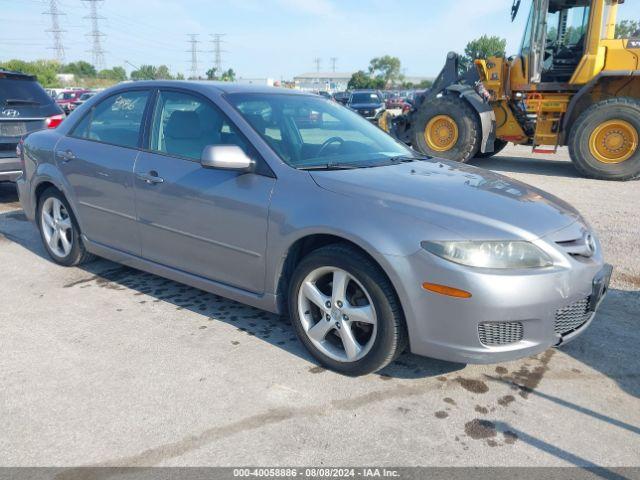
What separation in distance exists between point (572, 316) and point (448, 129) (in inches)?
324

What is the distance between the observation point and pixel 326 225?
9.64 feet

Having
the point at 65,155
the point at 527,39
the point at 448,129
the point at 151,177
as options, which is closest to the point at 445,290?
the point at 151,177

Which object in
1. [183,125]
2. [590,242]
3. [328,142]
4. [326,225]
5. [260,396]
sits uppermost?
[183,125]

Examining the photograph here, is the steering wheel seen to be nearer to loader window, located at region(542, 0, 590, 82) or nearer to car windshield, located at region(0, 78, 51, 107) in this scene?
car windshield, located at region(0, 78, 51, 107)

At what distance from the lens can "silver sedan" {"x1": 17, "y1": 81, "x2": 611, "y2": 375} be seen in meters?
2.67

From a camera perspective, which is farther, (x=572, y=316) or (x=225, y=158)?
(x=225, y=158)

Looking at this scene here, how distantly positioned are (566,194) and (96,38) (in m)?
68.2

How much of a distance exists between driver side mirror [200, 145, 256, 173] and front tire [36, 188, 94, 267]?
1.97 meters

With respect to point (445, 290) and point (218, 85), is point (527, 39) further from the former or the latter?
point (445, 290)

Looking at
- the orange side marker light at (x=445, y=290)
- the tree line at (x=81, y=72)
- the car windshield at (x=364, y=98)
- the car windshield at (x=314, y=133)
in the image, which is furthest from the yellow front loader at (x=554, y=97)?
the tree line at (x=81, y=72)

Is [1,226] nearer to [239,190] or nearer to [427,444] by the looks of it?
[239,190]

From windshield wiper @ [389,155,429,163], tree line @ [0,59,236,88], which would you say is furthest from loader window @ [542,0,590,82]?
tree line @ [0,59,236,88]

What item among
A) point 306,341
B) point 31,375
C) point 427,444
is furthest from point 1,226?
point 427,444

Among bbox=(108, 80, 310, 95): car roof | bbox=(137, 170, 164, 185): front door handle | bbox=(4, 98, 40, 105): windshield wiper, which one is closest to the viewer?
bbox=(137, 170, 164, 185): front door handle
